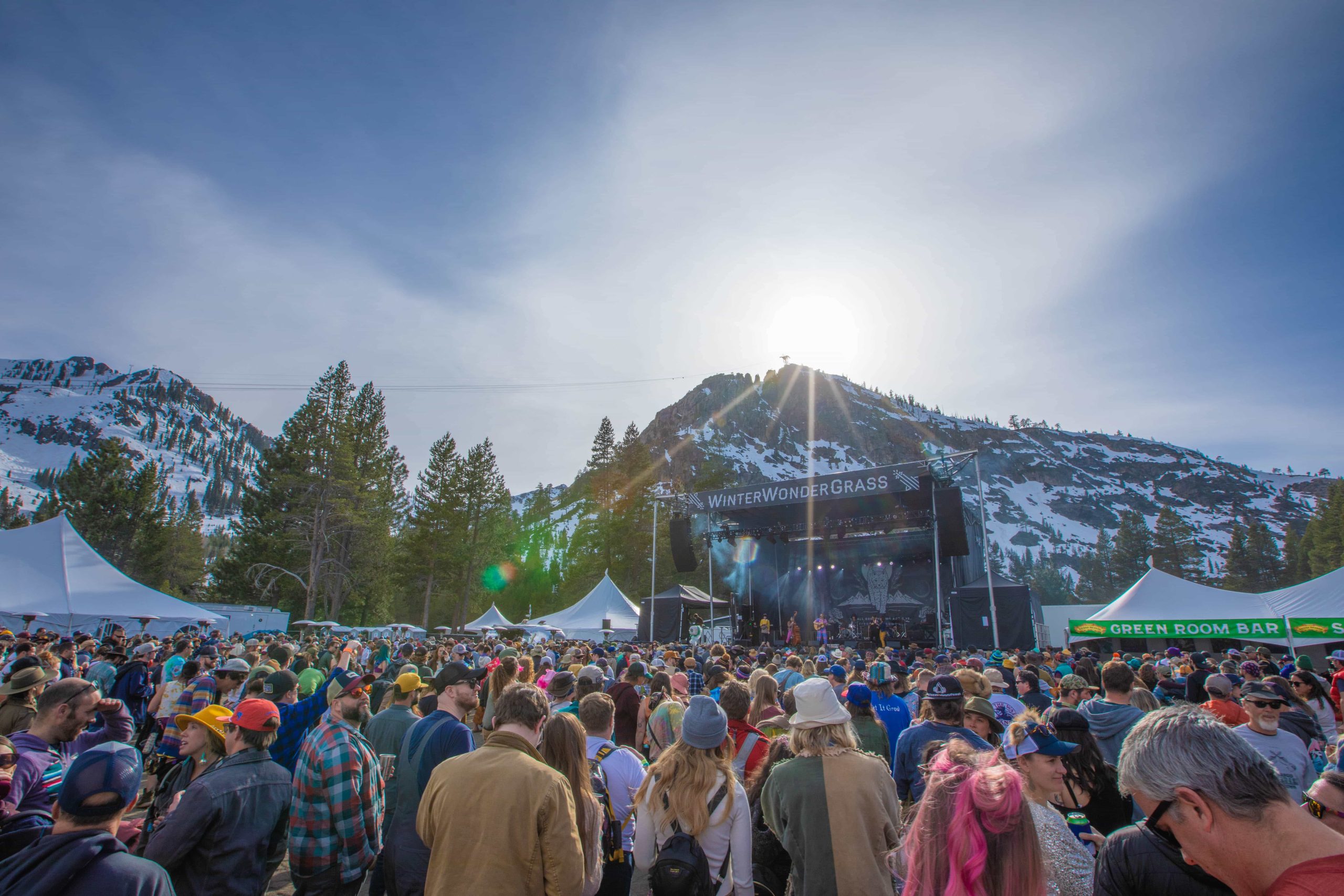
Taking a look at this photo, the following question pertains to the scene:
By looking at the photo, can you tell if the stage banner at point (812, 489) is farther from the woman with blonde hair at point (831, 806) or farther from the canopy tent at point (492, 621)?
the woman with blonde hair at point (831, 806)

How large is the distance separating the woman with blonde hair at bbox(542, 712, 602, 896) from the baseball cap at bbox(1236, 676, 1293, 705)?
4.45 metres

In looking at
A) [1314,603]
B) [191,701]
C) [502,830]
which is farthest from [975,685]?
[1314,603]

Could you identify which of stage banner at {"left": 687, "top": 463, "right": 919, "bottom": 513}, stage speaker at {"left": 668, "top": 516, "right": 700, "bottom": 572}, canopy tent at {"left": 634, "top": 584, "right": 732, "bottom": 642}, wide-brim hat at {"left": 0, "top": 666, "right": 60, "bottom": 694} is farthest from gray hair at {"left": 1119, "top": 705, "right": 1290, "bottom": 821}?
stage speaker at {"left": 668, "top": 516, "right": 700, "bottom": 572}

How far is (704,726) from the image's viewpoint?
2.86 metres

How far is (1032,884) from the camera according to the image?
5.33ft

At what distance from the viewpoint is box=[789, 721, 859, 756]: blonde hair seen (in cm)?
282

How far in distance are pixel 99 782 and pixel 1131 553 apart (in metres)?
79.4

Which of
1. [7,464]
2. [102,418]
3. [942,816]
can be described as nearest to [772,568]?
[942,816]

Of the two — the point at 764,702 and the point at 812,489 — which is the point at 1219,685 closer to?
the point at 764,702

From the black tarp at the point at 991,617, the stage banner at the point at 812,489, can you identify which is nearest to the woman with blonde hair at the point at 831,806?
the stage banner at the point at 812,489

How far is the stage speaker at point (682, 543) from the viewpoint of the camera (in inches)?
973

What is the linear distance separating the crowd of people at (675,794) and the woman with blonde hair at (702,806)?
1 centimetres

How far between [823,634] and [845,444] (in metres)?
84.3

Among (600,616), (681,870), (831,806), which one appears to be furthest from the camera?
(600,616)
